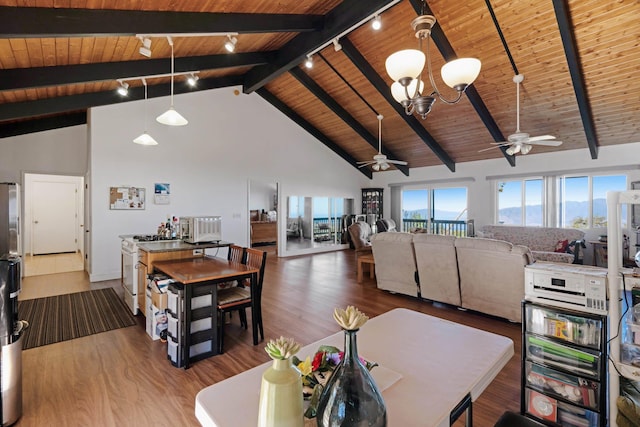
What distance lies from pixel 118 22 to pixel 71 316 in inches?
143

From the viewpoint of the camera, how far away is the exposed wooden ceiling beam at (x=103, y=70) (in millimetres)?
3707

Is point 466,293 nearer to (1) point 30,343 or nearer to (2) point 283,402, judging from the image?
(2) point 283,402

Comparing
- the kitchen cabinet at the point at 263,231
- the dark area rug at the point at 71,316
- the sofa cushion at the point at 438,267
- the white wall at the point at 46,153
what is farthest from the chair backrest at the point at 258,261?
the kitchen cabinet at the point at 263,231

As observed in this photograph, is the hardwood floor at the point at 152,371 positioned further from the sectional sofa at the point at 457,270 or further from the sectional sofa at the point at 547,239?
the sectional sofa at the point at 547,239

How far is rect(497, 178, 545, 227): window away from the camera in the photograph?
24.6 ft

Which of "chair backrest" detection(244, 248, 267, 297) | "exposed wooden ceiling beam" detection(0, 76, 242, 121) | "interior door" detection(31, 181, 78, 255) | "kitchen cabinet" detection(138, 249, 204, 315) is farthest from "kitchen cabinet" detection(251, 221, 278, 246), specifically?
"chair backrest" detection(244, 248, 267, 297)

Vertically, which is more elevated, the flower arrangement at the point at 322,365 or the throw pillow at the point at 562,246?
the flower arrangement at the point at 322,365

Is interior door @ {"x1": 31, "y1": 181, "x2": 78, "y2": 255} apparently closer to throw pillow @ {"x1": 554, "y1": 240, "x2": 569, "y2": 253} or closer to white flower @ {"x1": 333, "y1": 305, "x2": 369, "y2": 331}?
white flower @ {"x1": 333, "y1": 305, "x2": 369, "y2": 331}

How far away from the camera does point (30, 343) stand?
123 inches

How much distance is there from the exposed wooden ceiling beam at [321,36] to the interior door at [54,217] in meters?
6.66

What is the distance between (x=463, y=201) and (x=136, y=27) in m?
8.75

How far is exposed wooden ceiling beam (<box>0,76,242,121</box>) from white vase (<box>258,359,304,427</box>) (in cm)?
646

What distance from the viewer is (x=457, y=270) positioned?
13.0ft

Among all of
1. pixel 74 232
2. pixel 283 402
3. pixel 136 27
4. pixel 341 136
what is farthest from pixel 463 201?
pixel 74 232
